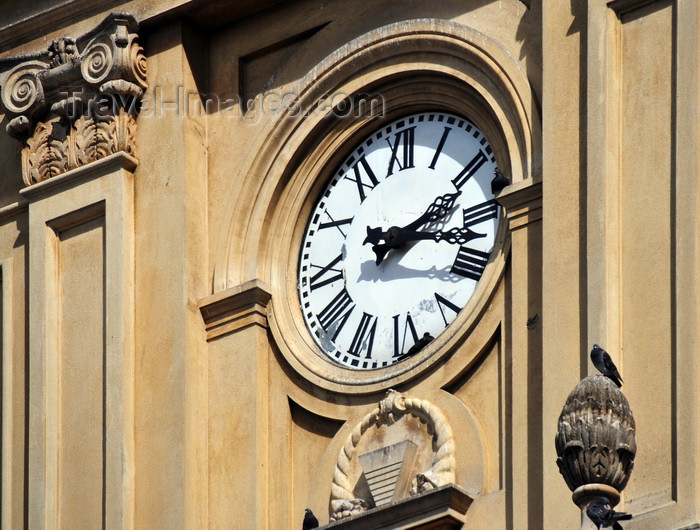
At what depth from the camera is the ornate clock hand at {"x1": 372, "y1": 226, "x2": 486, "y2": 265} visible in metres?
14.3

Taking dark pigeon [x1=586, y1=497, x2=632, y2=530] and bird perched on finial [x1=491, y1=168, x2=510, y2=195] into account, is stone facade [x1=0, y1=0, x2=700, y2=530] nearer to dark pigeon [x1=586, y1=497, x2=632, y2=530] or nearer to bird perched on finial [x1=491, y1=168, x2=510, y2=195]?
bird perched on finial [x1=491, y1=168, x2=510, y2=195]

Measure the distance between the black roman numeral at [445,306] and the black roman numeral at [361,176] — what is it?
93 cm

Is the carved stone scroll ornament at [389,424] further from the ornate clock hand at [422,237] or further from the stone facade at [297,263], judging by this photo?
the ornate clock hand at [422,237]

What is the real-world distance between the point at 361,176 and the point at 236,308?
1.08m

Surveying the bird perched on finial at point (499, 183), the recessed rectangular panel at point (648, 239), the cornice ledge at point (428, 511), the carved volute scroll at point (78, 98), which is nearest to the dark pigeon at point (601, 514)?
the recessed rectangular panel at point (648, 239)

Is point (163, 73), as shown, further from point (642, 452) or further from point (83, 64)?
point (642, 452)

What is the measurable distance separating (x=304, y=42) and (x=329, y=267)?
1.48 meters

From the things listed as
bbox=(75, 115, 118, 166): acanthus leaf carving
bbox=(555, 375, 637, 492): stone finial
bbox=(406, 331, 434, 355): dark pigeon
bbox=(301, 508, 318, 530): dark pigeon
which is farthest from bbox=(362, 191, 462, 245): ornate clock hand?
bbox=(555, 375, 637, 492): stone finial

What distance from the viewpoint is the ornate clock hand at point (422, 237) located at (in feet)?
47.0

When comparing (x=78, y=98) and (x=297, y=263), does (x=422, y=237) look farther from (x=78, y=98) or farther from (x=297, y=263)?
(x=78, y=98)

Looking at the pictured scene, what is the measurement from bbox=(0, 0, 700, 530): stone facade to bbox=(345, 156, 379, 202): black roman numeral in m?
0.18

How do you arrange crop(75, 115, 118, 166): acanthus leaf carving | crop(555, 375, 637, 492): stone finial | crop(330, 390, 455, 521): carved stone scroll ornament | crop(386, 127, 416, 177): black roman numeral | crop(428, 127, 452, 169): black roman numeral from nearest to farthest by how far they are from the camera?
crop(555, 375, 637, 492): stone finial < crop(330, 390, 455, 521): carved stone scroll ornament < crop(428, 127, 452, 169): black roman numeral < crop(386, 127, 416, 177): black roman numeral < crop(75, 115, 118, 166): acanthus leaf carving

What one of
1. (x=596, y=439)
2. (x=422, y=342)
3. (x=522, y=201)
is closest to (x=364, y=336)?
(x=422, y=342)

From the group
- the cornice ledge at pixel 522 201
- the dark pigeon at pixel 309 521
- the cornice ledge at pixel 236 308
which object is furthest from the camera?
the cornice ledge at pixel 236 308
